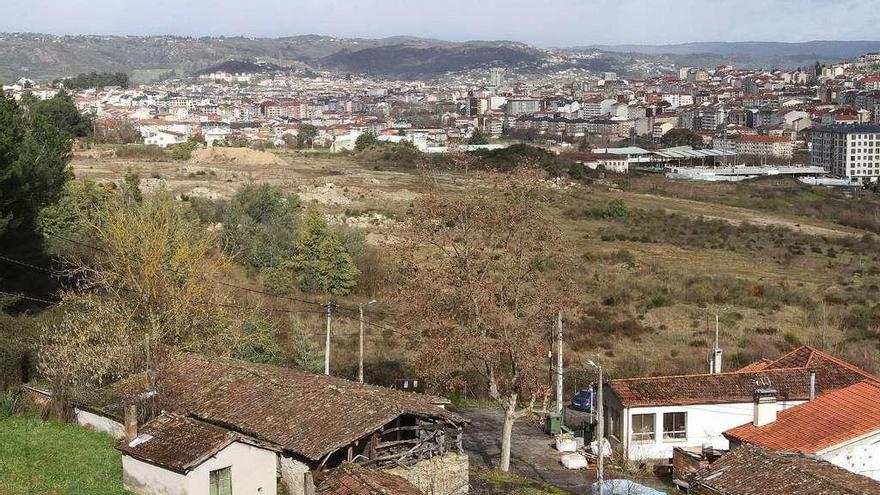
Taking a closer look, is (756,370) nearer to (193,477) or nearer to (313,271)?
(193,477)

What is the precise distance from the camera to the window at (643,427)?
19.8 m

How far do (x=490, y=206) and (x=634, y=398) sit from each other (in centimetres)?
487

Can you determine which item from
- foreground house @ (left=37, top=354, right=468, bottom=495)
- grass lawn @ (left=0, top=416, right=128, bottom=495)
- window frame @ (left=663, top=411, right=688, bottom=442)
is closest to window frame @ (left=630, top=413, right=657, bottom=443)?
window frame @ (left=663, top=411, right=688, bottom=442)

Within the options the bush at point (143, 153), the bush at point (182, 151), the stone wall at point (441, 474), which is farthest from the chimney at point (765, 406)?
the bush at point (182, 151)

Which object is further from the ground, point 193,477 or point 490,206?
point 490,206

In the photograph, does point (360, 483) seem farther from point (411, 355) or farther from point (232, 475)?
point (411, 355)

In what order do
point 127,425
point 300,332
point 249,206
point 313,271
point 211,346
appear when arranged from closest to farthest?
point 127,425
point 211,346
point 300,332
point 313,271
point 249,206

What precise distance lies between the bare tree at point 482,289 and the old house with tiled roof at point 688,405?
2.74 meters

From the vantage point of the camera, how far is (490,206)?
59.0ft

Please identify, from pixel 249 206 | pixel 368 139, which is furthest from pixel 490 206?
pixel 368 139

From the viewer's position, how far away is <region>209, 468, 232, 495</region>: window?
14062mm

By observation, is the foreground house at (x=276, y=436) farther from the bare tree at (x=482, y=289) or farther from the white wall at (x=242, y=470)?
the bare tree at (x=482, y=289)

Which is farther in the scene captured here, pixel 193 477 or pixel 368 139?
pixel 368 139

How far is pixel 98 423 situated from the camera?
1762 centimetres
